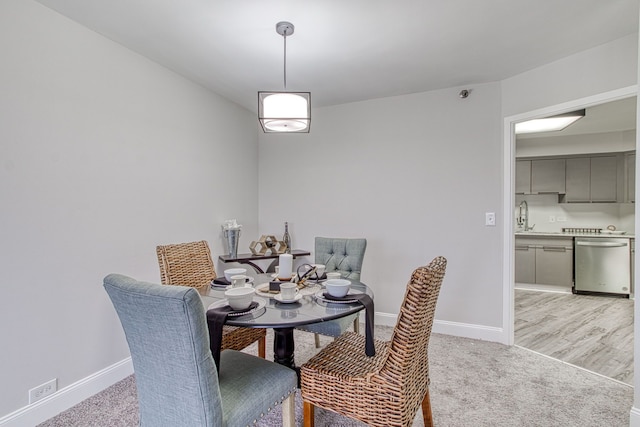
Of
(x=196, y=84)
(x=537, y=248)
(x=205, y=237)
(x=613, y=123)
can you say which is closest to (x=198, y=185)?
(x=205, y=237)

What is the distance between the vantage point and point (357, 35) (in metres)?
2.11

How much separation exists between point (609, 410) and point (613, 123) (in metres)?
3.96

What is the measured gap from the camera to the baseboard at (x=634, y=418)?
170 cm

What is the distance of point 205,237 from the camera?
305 cm

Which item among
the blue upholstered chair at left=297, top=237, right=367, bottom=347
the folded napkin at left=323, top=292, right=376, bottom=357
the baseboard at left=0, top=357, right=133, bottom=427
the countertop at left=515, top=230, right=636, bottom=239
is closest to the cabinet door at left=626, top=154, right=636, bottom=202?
the countertop at left=515, top=230, right=636, bottom=239

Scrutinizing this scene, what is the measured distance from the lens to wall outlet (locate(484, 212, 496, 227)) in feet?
9.53

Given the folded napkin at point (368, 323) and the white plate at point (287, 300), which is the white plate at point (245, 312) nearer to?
the white plate at point (287, 300)

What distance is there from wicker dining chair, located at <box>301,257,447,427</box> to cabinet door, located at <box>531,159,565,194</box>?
15.4 feet

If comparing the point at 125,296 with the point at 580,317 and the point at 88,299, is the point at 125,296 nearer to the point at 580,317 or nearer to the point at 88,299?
the point at 88,299

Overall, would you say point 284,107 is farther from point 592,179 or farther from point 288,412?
point 592,179

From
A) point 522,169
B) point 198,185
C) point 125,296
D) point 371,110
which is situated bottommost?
point 125,296

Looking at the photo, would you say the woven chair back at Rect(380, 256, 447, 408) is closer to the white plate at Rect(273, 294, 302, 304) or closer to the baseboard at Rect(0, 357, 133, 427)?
the white plate at Rect(273, 294, 302, 304)

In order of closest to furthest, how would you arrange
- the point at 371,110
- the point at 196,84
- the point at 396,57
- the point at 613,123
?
the point at 396,57 → the point at 196,84 → the point at 371,110 → the point at 613,123

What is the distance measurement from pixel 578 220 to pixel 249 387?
5723 millimetres
